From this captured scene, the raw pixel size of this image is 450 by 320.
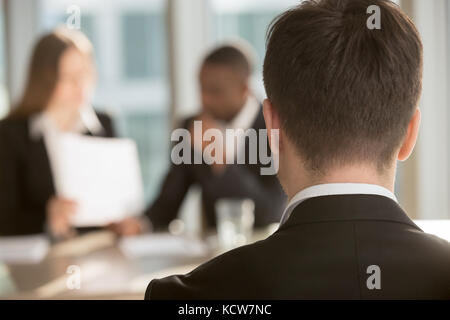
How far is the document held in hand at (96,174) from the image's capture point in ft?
6.82

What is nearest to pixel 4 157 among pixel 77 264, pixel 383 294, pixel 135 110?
pixel 77 264

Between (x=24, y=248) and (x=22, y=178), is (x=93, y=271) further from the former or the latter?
(x=22, y=178)

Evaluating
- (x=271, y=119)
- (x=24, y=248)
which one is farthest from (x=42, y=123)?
(x=271, y=119)

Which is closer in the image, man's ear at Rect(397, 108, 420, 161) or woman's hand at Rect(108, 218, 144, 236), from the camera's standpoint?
man's ear at Rect(397, 108, 420, 161)

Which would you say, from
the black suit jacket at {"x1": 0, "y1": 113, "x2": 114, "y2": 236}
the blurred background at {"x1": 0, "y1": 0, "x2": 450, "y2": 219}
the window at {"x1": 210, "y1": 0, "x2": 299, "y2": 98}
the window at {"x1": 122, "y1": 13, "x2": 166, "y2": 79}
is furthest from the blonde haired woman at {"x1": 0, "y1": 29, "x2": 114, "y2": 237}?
the window at {"x1": 210, "y1": 0, "x2": 299, "y2": 98}

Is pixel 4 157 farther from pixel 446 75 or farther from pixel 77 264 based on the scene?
pixel 446 75

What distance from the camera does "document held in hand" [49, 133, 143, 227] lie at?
2080 millimetres

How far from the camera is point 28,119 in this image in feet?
8.16

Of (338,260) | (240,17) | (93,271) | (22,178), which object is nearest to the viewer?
(338,260)

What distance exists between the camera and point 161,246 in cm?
203

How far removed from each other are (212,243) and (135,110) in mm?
1778

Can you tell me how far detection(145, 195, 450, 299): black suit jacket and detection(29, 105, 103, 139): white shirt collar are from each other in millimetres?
1842

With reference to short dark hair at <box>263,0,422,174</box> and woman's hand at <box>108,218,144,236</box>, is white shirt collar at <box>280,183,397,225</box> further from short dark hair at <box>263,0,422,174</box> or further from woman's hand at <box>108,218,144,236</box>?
woman's hand at <box>108,218,144,236</box>

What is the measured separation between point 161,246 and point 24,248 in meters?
0.46
